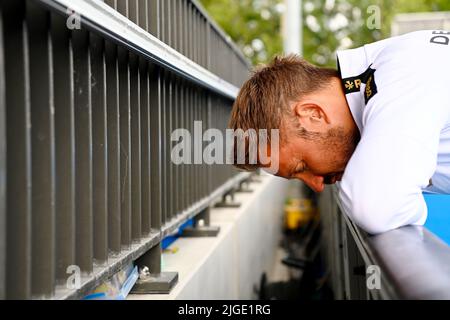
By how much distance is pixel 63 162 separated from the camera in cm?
149

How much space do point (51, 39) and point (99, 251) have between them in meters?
0.69

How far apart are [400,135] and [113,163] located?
3.09 feet

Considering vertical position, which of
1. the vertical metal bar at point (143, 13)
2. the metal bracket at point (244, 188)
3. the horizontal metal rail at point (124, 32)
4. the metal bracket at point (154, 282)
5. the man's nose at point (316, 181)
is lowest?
the metal bracket at point (154, 282)

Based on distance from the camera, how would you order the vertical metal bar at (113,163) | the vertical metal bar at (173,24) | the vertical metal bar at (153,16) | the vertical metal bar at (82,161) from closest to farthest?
the vertical metal bar at (82,161)
the vertical metal bar at (113,163)
the vertical metal bar at (153,16)
the vertical metal bar at (173,24)

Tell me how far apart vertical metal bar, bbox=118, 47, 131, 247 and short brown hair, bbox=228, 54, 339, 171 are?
51cm

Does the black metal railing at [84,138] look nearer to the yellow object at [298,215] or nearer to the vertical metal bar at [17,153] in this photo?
the vertical metal bar at [17,153]

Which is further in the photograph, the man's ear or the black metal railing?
the man's ear

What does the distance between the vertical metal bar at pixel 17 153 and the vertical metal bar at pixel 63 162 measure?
→ 21cm

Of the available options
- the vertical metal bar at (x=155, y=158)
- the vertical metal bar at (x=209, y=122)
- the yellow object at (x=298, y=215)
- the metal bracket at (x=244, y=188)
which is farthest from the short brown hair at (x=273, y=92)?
the yellow object at (x=298, y=215)

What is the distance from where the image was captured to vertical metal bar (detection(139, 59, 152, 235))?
7.43 ft

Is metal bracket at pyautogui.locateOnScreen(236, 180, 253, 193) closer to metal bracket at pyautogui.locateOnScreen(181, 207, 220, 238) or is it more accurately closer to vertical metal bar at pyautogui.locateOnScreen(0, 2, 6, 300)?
metal bracket at pyautogui.locateOnScreen(181, 207, 220, 238)

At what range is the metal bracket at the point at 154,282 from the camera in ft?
7.37

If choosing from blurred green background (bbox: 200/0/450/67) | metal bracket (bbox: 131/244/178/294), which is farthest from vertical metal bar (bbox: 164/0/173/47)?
blurred green background (bbox: 200/0/450/67)

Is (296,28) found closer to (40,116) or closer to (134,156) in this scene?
(134,156)
